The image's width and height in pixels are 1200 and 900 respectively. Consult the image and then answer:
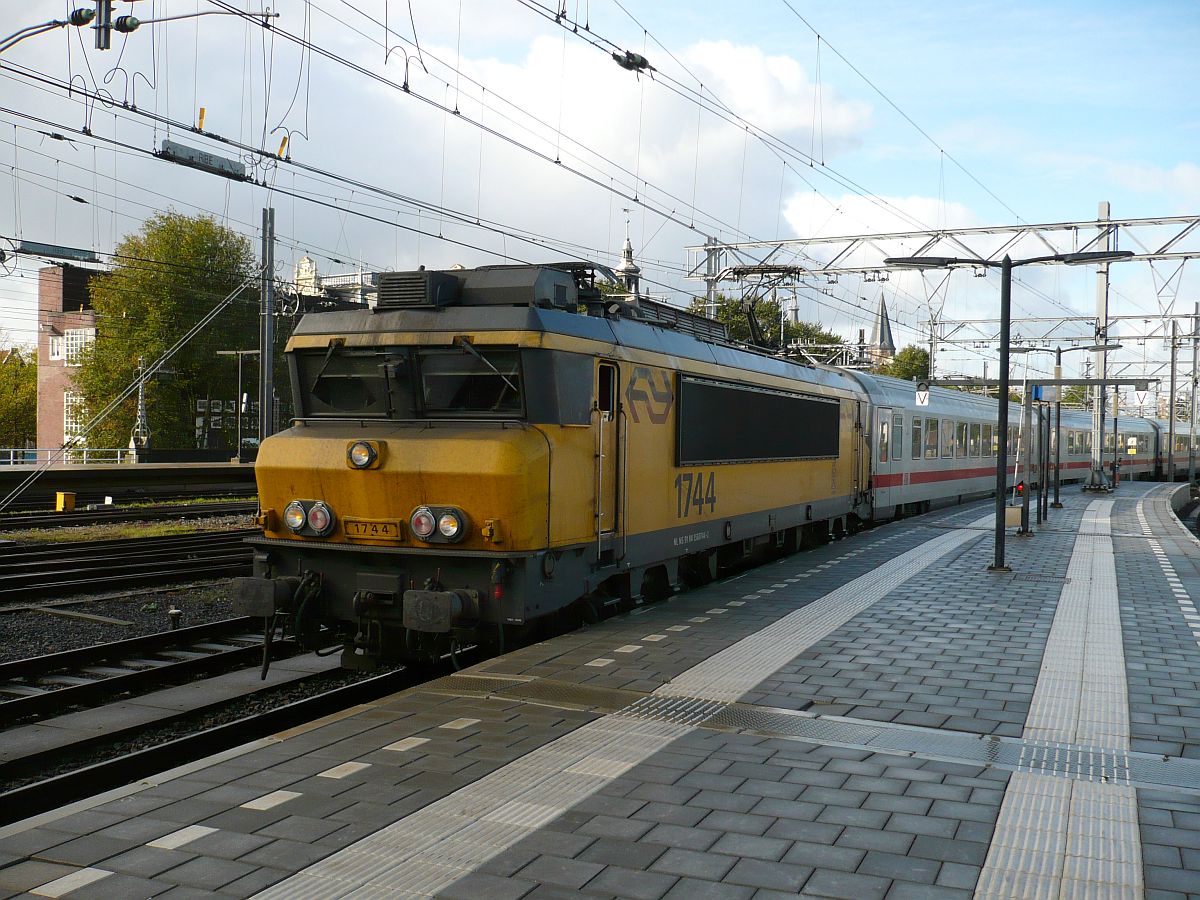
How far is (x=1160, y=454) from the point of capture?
59.6 meters

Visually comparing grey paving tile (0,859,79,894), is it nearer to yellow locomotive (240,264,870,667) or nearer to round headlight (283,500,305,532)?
yellow locomotive (240,264,870,667)

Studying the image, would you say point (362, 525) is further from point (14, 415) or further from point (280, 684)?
point (14, 415)

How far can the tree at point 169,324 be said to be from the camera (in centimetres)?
5275

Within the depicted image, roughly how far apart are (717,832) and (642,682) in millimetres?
2928

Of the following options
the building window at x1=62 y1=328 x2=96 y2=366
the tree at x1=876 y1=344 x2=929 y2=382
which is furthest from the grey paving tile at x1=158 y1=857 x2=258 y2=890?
the tree at x1=876 y1=344 x2=929 y2=382

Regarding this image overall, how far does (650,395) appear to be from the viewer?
1055 cm

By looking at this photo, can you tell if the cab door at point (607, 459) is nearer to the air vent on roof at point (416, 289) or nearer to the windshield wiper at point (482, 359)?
the windshield wiper at point (482, 359)

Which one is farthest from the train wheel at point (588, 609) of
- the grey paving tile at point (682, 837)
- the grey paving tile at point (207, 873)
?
the grey paving tile at point (207, 873)

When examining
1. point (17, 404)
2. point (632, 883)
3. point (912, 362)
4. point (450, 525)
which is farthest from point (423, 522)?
point (17, 404)

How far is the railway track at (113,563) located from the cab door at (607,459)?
320 inches

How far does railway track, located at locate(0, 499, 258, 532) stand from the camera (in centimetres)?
2244

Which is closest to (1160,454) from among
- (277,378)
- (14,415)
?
(277,378)

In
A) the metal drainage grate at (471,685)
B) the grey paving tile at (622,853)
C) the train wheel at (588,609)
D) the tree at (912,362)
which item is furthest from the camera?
the tree at (912,362)

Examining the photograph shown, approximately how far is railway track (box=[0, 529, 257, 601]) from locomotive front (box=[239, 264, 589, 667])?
22.0 feet
